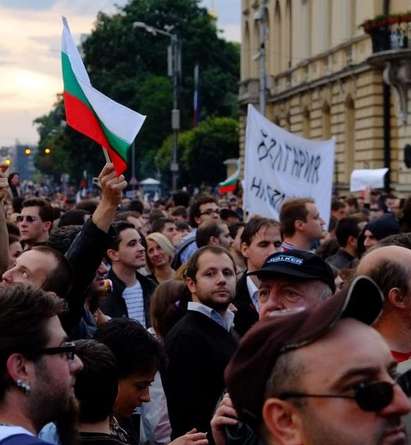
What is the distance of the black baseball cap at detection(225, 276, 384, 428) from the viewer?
2834 mm

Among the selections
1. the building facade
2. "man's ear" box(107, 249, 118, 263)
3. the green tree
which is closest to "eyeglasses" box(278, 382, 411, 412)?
"man's ear" box(107, 249, 118, 263)

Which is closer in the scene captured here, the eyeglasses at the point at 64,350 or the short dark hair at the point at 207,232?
the eyeglasses at the point at 64,350

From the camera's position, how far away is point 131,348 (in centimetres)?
522

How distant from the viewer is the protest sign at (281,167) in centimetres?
1419

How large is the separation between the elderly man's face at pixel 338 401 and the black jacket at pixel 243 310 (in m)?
4.44

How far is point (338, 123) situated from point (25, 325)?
38.4 metres

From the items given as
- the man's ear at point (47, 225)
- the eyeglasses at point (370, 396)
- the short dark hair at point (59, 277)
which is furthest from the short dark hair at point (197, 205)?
the eyeglasses at point (370, 396)

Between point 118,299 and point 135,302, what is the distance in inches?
6.5

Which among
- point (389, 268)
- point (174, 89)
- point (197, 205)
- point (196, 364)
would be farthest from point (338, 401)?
point (174, 89)

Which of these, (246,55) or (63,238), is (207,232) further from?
(246,55)

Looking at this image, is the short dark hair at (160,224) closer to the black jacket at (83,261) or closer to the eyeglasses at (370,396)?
the black jacket at (83,261)

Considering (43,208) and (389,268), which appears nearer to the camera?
(389,268)

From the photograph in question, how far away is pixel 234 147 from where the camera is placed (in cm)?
6366

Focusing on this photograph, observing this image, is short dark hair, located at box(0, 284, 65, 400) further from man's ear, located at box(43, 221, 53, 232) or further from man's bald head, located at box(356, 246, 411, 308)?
man's ear, located at box(43, 221, 53, 232)
